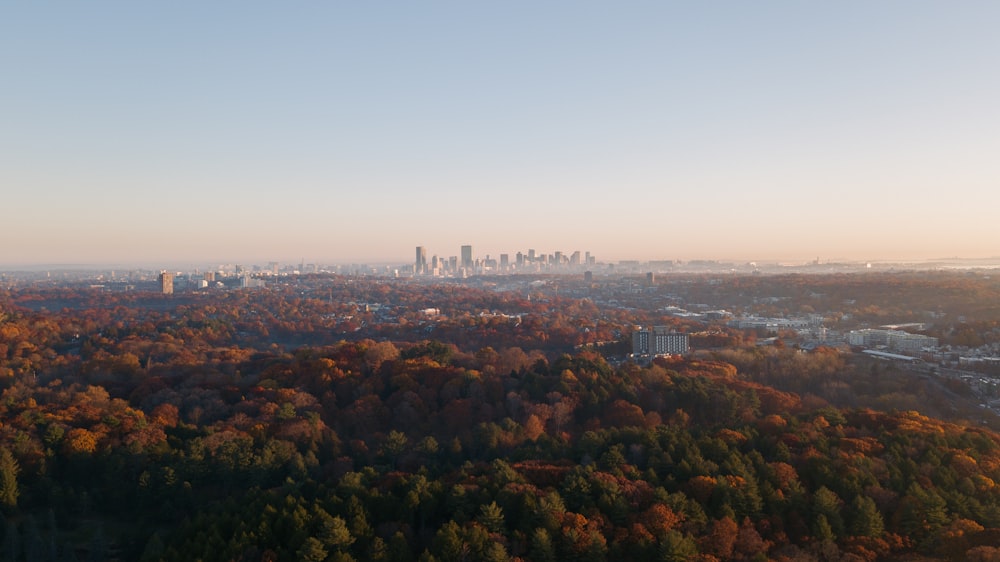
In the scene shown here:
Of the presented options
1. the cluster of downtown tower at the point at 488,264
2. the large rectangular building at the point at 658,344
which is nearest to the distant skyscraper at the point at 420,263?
the cluster of downtown tower at the point at 488,264

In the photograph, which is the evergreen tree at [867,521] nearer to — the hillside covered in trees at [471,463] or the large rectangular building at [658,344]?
the hillside covered in trees at [471,463]

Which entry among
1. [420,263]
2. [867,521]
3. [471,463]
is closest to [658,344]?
[471,463]

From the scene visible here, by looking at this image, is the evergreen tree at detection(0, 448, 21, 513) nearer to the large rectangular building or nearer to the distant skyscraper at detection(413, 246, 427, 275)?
the large rectangular building

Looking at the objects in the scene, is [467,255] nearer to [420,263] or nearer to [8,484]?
[420,263]

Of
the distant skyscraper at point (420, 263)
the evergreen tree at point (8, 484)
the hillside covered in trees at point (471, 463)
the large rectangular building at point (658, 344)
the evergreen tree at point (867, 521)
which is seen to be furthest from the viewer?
the distant skyscraper at point (420, 263)

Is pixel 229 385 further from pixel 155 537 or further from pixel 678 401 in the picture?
pixel 678 401

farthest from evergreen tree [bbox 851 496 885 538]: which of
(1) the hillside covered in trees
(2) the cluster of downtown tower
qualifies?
(2) the cluster of downtown tower
